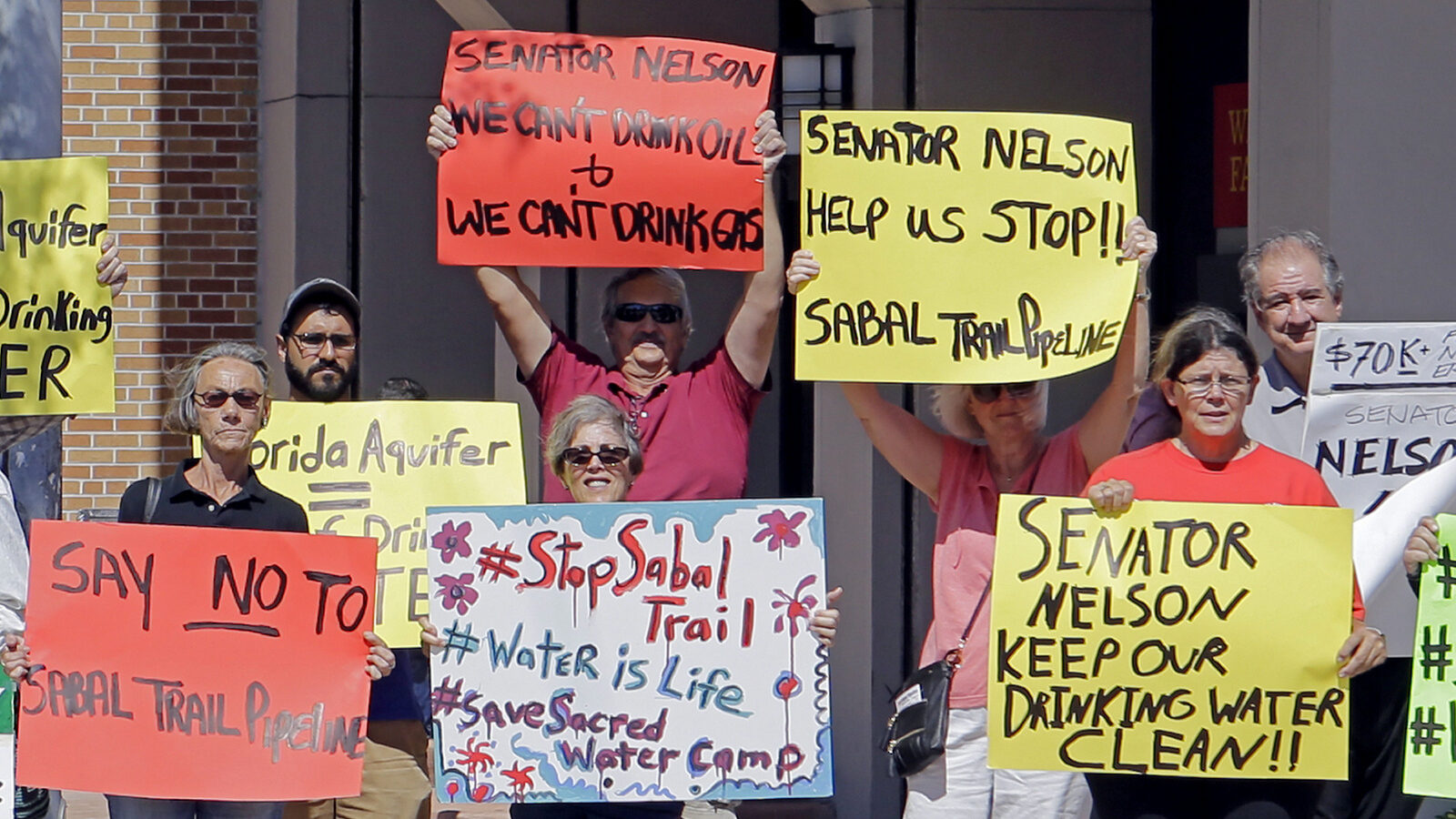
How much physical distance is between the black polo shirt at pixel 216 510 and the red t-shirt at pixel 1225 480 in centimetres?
178

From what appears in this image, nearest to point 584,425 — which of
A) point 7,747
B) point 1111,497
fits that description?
point 1111,497

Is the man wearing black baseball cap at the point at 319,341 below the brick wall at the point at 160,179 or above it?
below

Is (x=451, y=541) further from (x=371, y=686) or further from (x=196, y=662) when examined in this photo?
(x=371, y=686)

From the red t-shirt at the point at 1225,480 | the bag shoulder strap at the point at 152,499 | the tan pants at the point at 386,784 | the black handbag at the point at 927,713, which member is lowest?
the tan pants at the point at 386,784

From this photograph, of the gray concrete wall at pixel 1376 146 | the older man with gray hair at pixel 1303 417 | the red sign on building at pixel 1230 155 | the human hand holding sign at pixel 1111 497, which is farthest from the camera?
the red sign on building at pixel 1230 155

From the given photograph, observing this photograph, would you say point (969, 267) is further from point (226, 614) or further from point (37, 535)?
point (37, 535)

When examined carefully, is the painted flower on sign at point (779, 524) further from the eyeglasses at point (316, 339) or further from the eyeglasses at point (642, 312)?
the eyeglasses at point (316, 339)

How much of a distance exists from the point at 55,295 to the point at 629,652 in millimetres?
1569

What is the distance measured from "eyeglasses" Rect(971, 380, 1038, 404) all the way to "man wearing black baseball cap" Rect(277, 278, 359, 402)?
1.56 m

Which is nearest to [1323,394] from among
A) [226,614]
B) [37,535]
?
[226,614]

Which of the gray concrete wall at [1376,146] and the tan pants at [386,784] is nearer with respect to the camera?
Answer: the tan pants at [386,784]

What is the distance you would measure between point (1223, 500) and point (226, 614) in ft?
7.09

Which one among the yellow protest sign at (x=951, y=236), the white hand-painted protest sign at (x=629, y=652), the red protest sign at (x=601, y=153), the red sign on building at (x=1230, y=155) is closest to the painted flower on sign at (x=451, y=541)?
the white hand-painted protest sign at (x=629, y=652)

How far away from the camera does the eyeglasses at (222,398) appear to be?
4.69 meters
